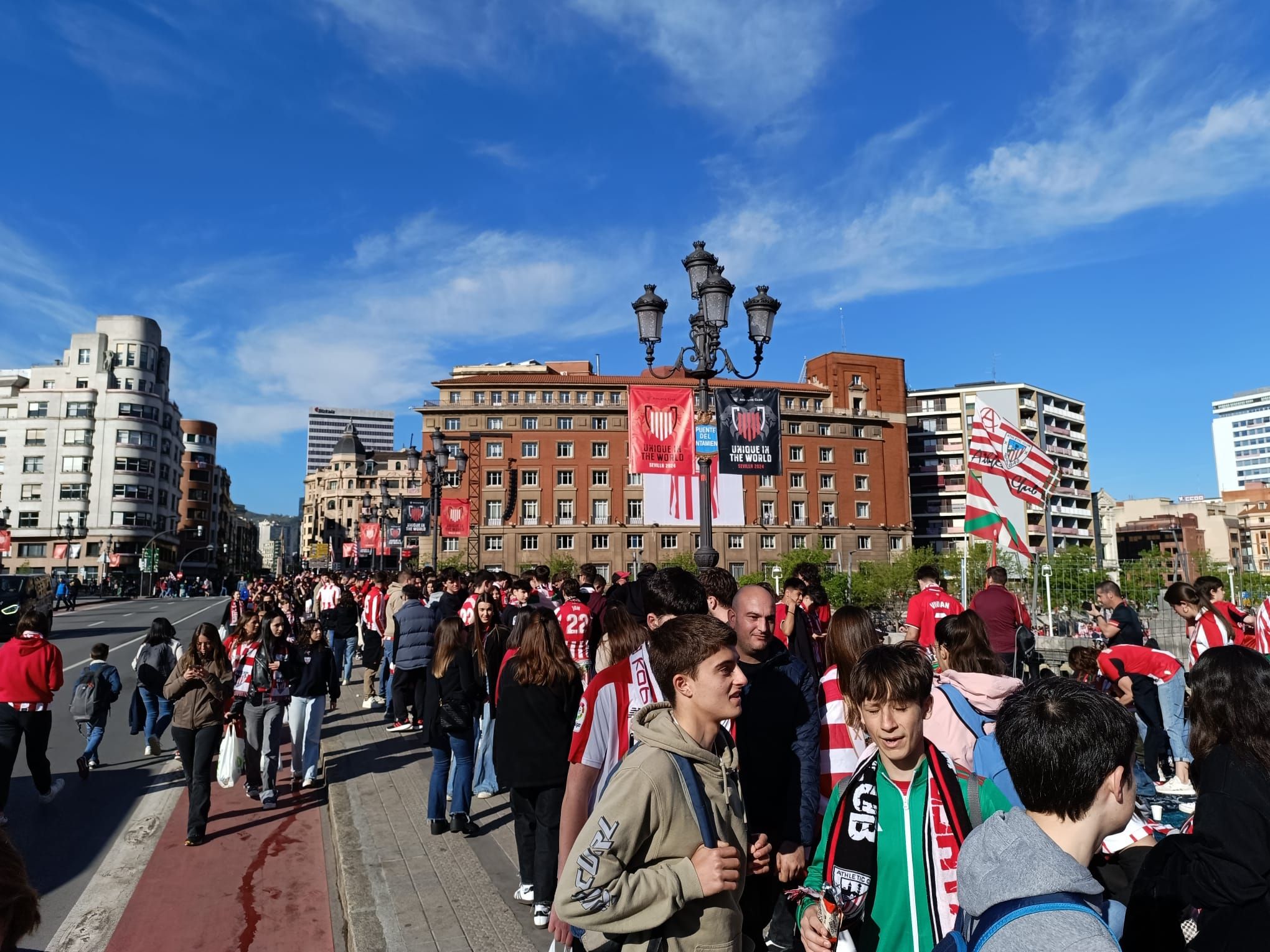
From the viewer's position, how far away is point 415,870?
19.0 feet

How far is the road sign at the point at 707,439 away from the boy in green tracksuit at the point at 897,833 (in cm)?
877

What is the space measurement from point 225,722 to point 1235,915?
764 centimetres

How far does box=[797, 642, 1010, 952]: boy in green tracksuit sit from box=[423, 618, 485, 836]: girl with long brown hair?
4644 mm

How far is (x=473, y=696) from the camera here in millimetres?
6996

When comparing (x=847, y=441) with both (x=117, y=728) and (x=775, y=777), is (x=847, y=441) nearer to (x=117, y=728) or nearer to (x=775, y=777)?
(x=117, y=728)

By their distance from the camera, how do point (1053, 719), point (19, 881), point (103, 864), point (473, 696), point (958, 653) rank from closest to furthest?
point (19, 881)
point (1053, 719)
point (958, 653)
point (103, 864)
point (473, 696)

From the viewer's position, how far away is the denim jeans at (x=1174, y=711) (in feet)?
26.0

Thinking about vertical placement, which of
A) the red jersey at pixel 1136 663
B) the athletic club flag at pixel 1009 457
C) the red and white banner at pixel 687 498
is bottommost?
the red jersey at pixel 1136 663

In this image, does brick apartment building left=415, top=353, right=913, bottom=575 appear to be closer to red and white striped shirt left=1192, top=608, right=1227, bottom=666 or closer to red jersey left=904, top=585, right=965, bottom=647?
red jersey left=904, top=585, right=965, bottom=647

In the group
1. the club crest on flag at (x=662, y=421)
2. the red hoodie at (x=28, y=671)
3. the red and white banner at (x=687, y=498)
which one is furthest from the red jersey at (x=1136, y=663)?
the red and white banner at (x=687, y=498)

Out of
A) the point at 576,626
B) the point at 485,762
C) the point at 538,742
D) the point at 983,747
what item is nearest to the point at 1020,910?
the point at 983,747

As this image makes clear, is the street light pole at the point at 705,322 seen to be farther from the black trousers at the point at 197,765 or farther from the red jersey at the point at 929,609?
the black trousers at the point at 197,765

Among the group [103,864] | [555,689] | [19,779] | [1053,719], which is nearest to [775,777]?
[1053,719]

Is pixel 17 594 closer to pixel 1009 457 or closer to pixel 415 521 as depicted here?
pixel 415 521
